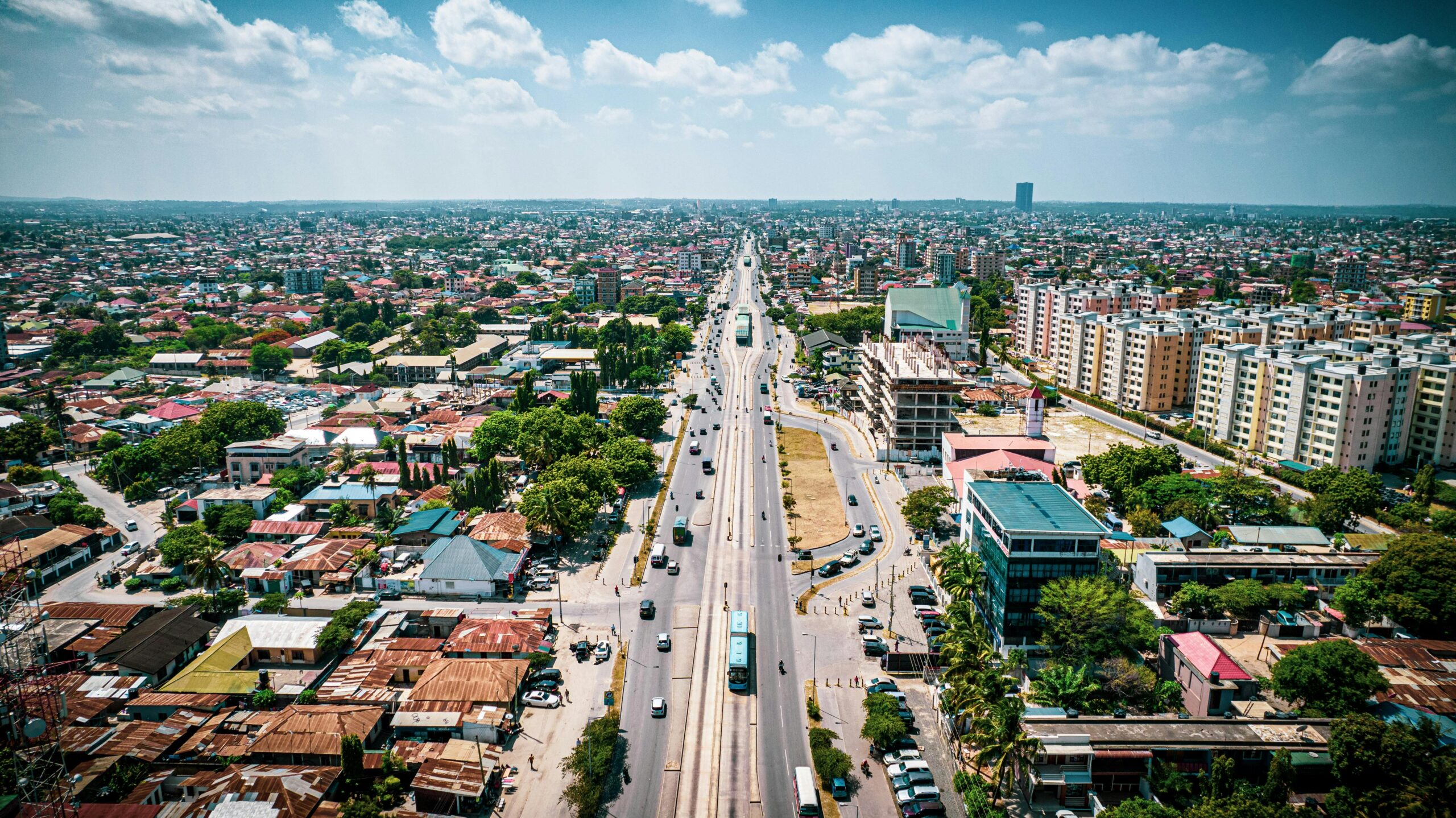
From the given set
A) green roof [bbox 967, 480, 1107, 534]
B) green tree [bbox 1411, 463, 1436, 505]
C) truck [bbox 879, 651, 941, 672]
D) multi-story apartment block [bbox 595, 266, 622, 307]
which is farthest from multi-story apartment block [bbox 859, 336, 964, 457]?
multi-story apartment block [bbox 595, 266, 622, 307]

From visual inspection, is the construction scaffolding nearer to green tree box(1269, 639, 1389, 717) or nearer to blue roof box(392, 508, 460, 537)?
blue roof box(392, 508, 460, 537)

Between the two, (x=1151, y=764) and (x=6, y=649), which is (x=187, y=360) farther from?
(x=1151, y=764)

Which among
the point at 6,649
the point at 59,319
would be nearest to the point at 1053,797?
the point at 6,649

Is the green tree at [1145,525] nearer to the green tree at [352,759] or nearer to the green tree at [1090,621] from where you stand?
the green tree at [1090,621]

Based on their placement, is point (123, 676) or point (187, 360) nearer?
point (123, 676)

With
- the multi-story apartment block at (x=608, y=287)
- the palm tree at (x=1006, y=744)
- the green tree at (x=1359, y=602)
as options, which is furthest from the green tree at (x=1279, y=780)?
the multi-story apartment block at (x=608, y=287)
